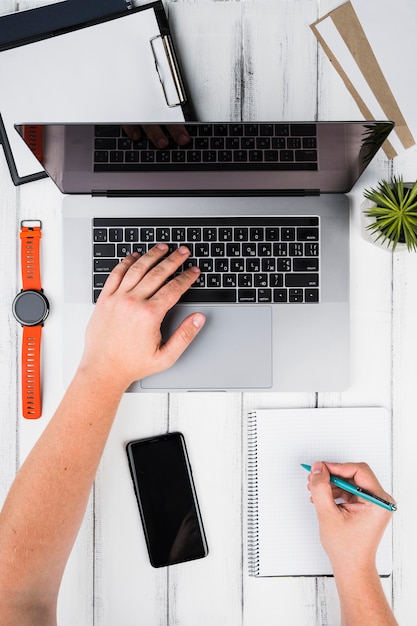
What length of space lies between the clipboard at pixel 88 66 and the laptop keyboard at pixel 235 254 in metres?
0.21

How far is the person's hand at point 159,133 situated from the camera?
0.76 m

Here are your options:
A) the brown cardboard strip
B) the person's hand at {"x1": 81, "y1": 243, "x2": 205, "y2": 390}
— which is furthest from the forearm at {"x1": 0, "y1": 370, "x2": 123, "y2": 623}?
the brown cardboard strip

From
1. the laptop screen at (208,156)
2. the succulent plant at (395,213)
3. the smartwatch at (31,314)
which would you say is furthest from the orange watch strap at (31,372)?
the succulent plant at (395,213)

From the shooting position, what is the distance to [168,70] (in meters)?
0.93

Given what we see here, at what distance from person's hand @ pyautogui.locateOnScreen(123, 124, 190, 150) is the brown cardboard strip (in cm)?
38

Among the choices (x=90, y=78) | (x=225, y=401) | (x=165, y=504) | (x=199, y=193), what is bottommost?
(x=165, y=504)

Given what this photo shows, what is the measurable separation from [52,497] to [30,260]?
0.42 m

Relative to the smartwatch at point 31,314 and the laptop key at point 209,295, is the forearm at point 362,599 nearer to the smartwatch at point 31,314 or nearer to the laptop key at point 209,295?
the laptop key at point 209,295

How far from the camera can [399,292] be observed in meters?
0.96

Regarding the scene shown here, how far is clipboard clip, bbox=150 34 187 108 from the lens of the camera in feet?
3.04

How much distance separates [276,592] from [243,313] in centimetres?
51

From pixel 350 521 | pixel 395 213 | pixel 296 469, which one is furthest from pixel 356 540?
pixel 395 213

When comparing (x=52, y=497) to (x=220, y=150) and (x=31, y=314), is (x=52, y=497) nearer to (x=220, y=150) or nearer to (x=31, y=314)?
(x=31, y=314)

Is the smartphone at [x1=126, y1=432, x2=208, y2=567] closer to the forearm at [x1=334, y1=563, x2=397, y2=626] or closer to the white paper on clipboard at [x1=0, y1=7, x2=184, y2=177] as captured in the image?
the forearm at [x1=334, y1=563, x2=397, y2=626]
